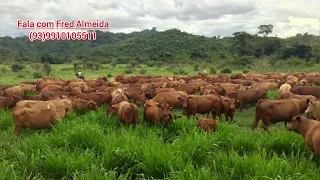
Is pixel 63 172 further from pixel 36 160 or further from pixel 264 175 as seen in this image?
pixel 264 175

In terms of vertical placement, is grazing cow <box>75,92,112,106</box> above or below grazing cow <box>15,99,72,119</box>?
below

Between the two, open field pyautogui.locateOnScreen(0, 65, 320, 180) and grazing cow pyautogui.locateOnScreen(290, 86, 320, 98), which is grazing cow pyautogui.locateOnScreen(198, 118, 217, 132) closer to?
open field pyautogui.locateOnScreen(0, 65, 320, 180)

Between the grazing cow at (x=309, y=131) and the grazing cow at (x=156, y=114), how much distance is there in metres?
2.73

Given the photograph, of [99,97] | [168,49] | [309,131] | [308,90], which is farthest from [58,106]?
[168,49]

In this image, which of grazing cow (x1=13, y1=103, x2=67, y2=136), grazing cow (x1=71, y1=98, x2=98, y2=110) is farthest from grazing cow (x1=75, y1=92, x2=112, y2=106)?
grazing cow (x1=13, y1=103, x2=67, y2=136)

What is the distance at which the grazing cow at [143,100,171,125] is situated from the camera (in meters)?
7.70

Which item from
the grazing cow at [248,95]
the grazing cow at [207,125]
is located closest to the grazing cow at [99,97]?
the grazing cow at [248,95]

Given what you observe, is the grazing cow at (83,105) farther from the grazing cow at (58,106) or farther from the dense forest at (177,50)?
the dense forest at (177,50)

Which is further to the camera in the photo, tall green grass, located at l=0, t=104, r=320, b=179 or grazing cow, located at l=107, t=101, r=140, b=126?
grazing cow, located at l=107, t=101, r=140, b=126

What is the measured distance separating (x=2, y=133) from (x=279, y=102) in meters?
7.20

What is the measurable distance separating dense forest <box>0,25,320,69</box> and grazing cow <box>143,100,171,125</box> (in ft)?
121

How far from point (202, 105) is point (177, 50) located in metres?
57.6

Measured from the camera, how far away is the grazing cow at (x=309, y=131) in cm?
520

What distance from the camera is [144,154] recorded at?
190 inches
